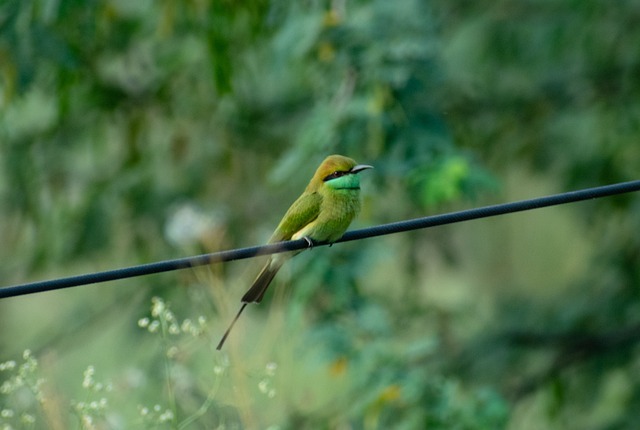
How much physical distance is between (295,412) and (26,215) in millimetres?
2075

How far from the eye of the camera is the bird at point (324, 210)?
4188mm

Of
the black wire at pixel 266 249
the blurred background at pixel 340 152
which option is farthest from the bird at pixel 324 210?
the black wire at pixel 266 249

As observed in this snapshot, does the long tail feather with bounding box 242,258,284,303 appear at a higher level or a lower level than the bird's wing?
lower

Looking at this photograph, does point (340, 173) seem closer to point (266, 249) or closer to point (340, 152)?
point (340, 152)

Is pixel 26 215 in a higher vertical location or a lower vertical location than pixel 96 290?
higher

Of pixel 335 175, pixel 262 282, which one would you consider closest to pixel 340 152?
pixel 335 175

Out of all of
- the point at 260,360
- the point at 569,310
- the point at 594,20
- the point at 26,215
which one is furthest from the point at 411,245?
the point at 260,360

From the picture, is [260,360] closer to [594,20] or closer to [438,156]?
[438,156]

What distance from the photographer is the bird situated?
165 inches

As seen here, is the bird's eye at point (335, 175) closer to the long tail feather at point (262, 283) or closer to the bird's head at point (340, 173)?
the bird's head at point (340, 173)

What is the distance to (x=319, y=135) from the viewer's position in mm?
4875

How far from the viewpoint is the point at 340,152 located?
16.2 feet

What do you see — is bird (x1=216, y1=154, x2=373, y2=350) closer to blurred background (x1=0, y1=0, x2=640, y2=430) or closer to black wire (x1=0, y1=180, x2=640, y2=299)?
blurred background (x1=0, y1=0, x2=640, y2=430)

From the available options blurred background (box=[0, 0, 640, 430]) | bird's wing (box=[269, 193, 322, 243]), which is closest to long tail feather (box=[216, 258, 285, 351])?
bird's wing (box=[269, 193, 322, 243])
